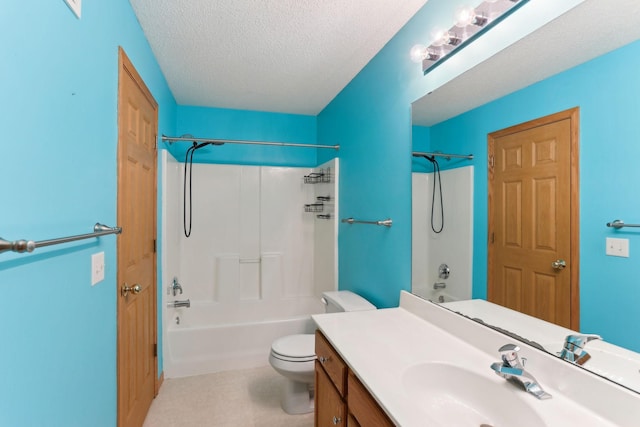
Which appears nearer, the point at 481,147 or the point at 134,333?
the point at 481,147

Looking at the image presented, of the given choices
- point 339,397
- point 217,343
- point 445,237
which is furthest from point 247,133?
point 339,397

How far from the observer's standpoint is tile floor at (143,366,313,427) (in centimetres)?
202

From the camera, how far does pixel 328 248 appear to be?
308 cm

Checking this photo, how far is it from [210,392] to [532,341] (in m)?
2.24

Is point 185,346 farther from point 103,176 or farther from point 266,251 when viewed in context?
point 103,176

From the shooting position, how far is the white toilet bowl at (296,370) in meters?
2.03

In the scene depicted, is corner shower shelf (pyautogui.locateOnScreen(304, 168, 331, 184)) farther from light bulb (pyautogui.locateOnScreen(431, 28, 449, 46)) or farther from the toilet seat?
light bulb (pyautogui.locateOnScreen(431, 28, 449, 46))

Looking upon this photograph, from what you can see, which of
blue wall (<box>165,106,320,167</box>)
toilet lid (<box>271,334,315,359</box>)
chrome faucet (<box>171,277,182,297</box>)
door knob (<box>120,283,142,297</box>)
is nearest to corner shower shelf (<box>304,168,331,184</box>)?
blue wall (<box>165,106,320,167</box>)

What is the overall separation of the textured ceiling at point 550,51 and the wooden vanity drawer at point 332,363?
3.94 feet

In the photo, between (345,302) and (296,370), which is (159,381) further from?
(345,302)

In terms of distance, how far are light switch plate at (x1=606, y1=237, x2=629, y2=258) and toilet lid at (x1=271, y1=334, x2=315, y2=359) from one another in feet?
5.59

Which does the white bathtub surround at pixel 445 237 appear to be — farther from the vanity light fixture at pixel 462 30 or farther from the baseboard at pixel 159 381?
the baseboard at pixel 159 381

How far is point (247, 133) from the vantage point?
3.45 metres

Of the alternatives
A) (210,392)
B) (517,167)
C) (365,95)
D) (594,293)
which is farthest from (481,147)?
(210,392)
